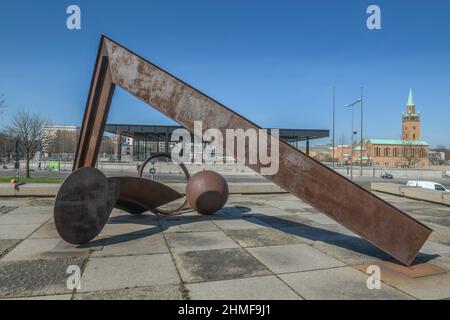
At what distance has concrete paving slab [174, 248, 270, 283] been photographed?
535 centimetres

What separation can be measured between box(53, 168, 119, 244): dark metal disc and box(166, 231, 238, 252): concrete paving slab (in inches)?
62.9

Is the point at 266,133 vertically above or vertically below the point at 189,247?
above

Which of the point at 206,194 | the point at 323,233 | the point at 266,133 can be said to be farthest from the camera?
the point at 206,194

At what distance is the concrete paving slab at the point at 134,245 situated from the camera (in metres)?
6.62

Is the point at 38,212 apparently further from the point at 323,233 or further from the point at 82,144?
the point at 323,233

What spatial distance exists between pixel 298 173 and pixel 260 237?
2.58m

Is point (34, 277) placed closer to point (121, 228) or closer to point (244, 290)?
point (244, 290)

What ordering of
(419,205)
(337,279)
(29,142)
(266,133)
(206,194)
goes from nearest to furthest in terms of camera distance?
(337,279) < (266,133) < (206,194) < (419,205) < (29,142)

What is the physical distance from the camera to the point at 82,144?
8.98 meters

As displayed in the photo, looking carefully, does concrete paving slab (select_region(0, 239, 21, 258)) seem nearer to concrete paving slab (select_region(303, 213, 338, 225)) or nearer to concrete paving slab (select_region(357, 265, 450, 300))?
concrete paving slab (select_region(357, 265, 450, 300))

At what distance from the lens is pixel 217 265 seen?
19.4 ft

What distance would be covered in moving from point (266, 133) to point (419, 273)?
334 cm

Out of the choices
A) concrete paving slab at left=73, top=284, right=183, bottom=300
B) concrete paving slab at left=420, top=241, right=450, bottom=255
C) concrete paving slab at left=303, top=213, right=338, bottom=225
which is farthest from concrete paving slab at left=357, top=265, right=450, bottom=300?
concrete paving slab at left=303, top=213, right=338, bottom=225
